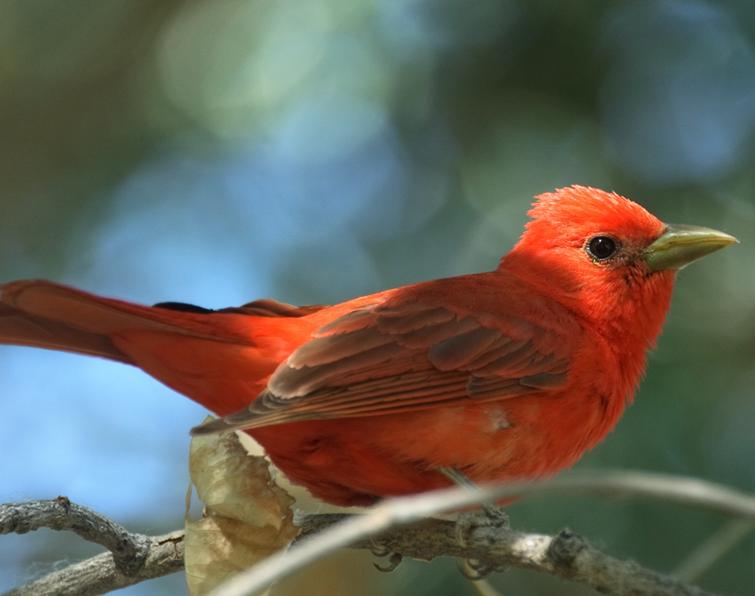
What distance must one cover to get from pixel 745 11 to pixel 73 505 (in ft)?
13.8

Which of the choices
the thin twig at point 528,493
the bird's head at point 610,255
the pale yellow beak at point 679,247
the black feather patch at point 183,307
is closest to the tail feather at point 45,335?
the black feather patch at point 183,307

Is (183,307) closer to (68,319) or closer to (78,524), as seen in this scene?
(68,319)

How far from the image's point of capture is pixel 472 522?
3.24 meters

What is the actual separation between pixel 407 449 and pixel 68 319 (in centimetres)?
111

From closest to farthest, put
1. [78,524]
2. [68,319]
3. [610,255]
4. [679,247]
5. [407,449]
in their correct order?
[78,524] → [68,319] → [407,449] → [679,247] → [610,255]

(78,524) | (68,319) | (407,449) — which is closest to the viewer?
(78,524)

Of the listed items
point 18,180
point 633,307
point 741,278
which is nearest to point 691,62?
point 741,278

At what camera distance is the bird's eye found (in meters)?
4.48

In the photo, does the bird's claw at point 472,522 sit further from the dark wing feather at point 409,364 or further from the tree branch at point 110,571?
the tree branch at point 110,571

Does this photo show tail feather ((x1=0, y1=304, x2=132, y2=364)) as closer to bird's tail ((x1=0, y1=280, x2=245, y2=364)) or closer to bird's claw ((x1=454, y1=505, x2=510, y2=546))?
bird's tail ((x1=0, y1=280, x2=245, y2=364))

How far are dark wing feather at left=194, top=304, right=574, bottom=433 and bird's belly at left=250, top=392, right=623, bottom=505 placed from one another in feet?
0.23

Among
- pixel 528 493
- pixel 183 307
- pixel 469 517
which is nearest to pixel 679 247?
pixel 469 517

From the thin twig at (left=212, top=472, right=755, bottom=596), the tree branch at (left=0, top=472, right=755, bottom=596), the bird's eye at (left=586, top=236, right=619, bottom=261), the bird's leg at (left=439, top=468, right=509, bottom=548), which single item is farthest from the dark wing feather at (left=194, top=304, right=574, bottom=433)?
the thin twig at (left=212, top=472, right=755, bottom=596)

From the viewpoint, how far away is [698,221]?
210 inches
